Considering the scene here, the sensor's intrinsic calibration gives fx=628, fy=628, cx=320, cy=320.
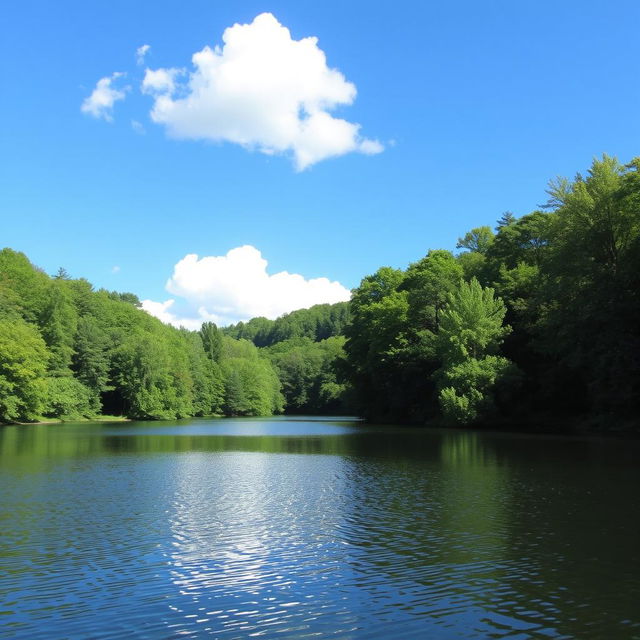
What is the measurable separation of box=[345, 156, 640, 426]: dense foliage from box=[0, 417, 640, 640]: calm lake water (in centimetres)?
2406

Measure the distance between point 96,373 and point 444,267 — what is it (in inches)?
1977

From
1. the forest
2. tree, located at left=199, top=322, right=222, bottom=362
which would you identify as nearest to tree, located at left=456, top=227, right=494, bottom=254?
the forest

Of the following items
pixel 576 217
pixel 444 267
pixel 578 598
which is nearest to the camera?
pixel 578 598

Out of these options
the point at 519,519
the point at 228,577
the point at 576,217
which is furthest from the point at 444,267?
the point at 228,577

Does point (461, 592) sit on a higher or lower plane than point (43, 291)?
lower

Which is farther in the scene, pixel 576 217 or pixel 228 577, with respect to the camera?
pixel 576 217

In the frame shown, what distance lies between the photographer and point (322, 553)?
12.3m

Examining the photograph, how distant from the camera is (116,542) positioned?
13031mm

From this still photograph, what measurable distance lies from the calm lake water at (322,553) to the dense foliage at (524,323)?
24063mm

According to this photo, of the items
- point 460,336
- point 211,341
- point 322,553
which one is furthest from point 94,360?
point 322,553

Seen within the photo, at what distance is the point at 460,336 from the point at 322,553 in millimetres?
46313

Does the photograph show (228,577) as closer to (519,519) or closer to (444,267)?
(519,519)

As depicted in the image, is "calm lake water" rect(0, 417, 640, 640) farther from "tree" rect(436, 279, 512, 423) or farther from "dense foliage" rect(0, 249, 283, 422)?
"dense foliage" rect(0, 249, 283, 422)

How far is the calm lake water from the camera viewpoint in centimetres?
860
